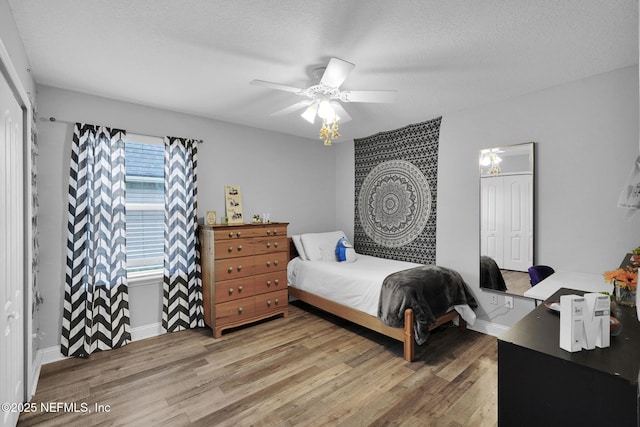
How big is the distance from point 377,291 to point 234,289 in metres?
1.56

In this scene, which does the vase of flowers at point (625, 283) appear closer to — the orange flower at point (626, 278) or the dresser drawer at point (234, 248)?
the orange flower at point (626, 278)

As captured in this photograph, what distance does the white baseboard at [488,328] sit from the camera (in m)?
3.08

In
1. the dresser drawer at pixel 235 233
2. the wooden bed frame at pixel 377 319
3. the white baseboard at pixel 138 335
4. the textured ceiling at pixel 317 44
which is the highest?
the textured ceiling at pixel 317 44

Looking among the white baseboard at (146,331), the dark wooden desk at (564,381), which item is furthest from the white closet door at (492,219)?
the white baseboard at (146,331)

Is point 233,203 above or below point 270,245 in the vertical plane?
above

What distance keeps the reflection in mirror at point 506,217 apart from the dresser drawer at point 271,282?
228 centimetres

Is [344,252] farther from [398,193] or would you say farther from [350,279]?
[398,193]

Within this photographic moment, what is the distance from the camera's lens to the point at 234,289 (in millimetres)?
3295

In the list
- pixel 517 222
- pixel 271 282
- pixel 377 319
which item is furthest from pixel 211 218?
pixel 517 222

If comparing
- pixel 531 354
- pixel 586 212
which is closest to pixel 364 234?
pixel 586 212

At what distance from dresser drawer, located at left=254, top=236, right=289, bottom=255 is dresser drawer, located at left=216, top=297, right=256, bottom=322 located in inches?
22.3

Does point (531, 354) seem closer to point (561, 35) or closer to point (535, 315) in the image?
point (535, 315)

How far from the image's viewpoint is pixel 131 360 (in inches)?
106

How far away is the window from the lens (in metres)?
3.11
